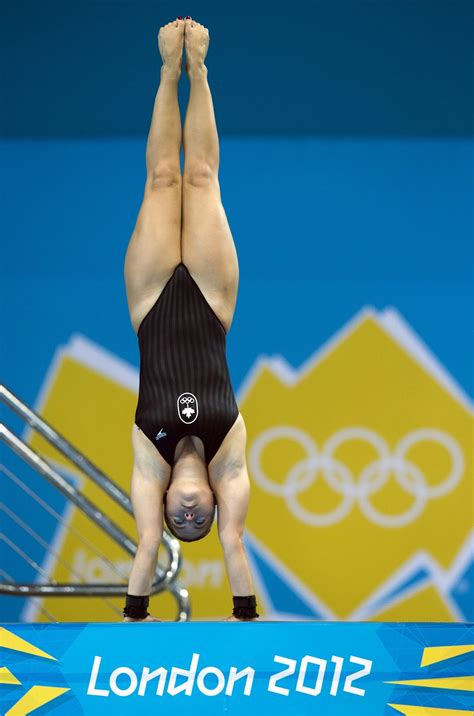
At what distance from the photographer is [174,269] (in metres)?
4.15

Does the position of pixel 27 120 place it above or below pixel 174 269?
above

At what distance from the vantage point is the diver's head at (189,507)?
3.78 meters

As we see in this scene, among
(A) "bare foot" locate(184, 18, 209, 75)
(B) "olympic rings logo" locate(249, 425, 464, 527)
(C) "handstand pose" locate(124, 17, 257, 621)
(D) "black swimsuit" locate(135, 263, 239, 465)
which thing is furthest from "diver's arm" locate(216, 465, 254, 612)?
(B) "olympic rings logo" locate(249, 425, 464, 527)

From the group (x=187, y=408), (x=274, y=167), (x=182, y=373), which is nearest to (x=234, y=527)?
(x=187, y=408)

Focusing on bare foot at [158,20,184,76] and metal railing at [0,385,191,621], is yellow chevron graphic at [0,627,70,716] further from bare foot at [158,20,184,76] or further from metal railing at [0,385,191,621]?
bare foot at [158,20,184,76]

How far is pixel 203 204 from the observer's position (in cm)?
422

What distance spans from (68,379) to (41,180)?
1238mm

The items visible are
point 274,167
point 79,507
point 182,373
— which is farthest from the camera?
point 274,167

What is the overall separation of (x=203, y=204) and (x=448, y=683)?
7.02 ft

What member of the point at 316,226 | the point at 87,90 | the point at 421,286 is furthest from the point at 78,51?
the point at 421,286

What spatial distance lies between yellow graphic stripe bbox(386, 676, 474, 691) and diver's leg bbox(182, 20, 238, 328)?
1.70 meters

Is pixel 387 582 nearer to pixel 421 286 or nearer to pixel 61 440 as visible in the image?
pixel 421 286

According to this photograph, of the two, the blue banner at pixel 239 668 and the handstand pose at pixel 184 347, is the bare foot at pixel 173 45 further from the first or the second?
the blue banner at pixel 239 668

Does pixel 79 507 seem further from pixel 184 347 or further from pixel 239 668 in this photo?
pixel 239 668
